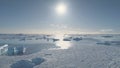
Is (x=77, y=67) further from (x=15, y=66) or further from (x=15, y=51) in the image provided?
(x=15, y=51)

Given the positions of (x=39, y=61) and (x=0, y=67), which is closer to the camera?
(x=0, y=67)

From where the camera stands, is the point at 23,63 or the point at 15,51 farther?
the point at 15,51

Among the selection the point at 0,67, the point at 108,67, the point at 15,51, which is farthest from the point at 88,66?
the point at 15,51

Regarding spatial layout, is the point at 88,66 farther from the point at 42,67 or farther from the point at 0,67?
the point at 0,67

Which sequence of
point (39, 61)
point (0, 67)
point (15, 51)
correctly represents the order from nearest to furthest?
point (0, 67) → point (39, 61) → point (15, 51)

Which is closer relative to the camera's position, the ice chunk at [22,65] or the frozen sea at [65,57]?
the ice chunk at [22,65]

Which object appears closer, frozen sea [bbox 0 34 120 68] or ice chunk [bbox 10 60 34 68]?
ice chunk [bbox 10 60 34 68]

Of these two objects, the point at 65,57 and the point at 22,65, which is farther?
the point at 65,57

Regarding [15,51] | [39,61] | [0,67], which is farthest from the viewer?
[15,51]

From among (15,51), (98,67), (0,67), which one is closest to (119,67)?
(98,67)
